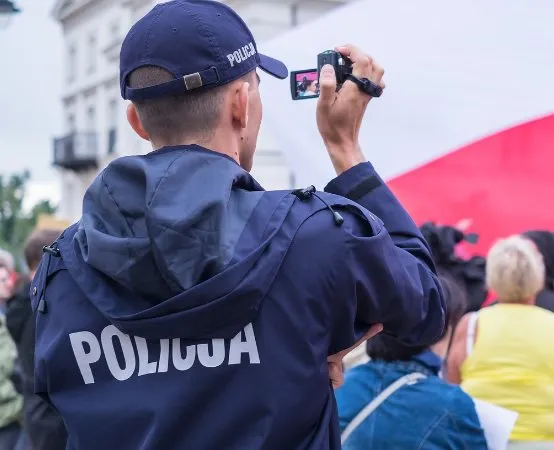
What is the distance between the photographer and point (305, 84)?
2.03 metres

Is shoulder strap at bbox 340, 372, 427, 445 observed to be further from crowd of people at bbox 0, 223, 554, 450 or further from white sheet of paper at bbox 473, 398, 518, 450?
white sheet of paper at bbox 473, 398, 518, 450

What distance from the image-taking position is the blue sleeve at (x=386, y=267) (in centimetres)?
160

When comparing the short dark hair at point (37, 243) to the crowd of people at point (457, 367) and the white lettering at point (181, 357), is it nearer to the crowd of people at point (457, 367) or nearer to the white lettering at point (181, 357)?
the crowd of people at point (457, 367)

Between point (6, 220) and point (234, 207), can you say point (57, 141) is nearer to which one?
point (6, 220)

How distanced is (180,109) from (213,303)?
1.28ft

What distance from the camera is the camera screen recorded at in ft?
6.56

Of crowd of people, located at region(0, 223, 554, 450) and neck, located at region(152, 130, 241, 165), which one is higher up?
neck, located at region(152, 130, 241, 165)

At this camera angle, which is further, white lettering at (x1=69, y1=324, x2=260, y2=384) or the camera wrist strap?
the camera wrist strap

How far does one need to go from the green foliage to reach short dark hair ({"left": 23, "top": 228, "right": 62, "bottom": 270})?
1612 inches

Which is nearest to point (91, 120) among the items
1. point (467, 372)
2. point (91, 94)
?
point (91, 94)

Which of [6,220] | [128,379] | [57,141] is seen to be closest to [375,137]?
[128,379]

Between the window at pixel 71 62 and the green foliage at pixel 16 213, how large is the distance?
38.3 ft

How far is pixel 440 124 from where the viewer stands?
4.17m

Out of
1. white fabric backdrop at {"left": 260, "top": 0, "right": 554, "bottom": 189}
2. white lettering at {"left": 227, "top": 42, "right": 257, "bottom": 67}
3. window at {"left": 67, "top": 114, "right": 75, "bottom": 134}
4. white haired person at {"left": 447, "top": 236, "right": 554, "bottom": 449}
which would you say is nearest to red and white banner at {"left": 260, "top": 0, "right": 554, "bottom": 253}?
white fabric backdrop at {"left": 260, "top": 0, "right": 554, "bottom": 189}
